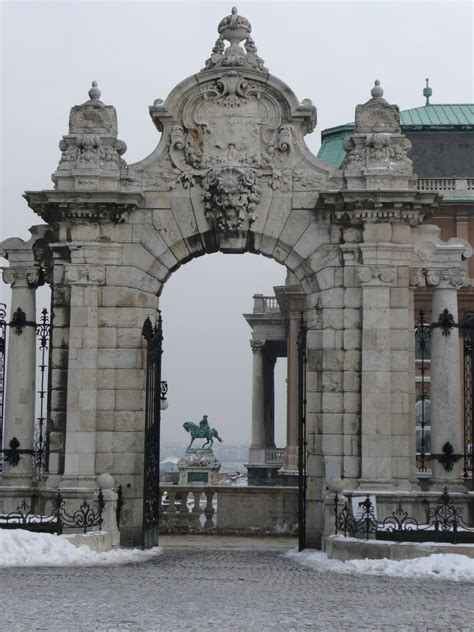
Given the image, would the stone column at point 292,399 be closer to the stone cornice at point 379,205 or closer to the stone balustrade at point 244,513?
the stone balustrade at point 244,513

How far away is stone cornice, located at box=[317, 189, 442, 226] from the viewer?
2186 centimetres

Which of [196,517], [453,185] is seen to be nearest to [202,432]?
[453,185]

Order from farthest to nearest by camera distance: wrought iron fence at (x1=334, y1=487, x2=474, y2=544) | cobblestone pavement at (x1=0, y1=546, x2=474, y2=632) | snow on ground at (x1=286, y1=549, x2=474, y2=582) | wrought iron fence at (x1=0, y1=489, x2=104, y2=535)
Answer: wrought iron fence at (x1=0, y1=489, x2=104, y2=535) → wrought iron fence at (x1=334, y1=487, x2=474, y2=544) → snow on ground at (x1=286, y1=549, x2=474, y2=582) → cobblestone pavement at (x1=0, y1=546, x2=474, y2=632)

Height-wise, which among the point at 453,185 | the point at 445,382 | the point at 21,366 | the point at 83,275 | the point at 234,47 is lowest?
the point at 445,382

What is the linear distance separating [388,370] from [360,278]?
66.1 inches

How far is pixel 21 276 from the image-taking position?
2311cm

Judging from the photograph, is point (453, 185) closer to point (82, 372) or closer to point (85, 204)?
point (85, 204)

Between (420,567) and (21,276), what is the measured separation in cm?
967

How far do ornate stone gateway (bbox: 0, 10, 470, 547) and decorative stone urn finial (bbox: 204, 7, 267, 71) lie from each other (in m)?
0.03

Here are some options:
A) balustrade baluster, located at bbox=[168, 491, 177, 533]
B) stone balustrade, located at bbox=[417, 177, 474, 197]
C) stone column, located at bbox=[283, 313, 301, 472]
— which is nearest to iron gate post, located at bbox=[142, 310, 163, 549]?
balustrade baluster, located at bbox=[168, 491, 177, 533]

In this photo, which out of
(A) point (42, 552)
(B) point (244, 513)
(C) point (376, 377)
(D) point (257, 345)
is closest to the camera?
(A) point (42, 552)

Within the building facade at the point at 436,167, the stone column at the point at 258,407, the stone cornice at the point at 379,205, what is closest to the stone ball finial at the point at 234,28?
the stone cornice at the point at 379,205

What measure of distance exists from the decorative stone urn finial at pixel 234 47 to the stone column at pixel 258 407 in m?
30.6

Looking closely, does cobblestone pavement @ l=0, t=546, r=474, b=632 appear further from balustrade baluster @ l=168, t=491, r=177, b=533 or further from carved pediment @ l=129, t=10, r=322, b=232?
balustrade baluster @ l=168, t=491, r=177, b=533
